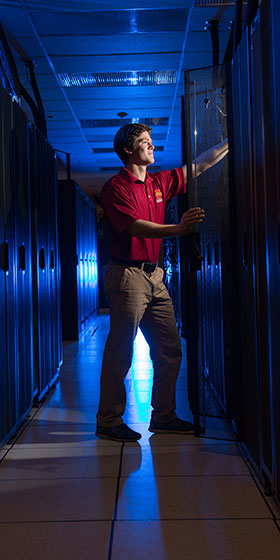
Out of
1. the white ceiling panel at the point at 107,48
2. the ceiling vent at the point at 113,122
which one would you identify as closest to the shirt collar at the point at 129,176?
the white ceiling panel at the point at 107,48

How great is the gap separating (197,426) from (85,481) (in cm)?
76

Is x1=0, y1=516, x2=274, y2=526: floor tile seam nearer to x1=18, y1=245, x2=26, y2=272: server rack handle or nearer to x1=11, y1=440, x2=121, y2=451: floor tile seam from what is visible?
x1=11, y1=440, x2=121, y2=451: floor tile seam

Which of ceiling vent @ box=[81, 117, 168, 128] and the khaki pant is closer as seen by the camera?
the khaki pant

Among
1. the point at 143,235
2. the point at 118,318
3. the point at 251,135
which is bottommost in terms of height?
the point at 118,318

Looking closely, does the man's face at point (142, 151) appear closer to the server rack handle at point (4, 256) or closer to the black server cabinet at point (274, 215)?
the server rack handle at point (4, 256)

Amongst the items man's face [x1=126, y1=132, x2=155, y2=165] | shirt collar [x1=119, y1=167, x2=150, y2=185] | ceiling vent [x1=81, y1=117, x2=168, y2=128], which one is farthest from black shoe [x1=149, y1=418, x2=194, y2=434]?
ceiling vent [x1=81, y1=117, x2=168, y2=128]

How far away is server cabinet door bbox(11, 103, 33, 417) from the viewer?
299cm

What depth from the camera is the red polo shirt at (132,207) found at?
2.72 meters

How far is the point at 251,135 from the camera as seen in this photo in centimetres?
210

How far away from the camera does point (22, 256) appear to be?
3.12 m

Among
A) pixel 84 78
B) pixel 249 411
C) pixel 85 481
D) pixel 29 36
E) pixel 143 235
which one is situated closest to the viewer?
pixel 85 481

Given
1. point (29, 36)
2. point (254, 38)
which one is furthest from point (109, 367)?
point (29, 36)

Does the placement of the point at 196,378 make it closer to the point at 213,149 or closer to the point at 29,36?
the point at 213,149

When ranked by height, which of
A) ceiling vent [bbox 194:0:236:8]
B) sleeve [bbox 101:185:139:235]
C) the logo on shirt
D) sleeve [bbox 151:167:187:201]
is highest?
ceiling vent [bbox 194:0:236:8]
